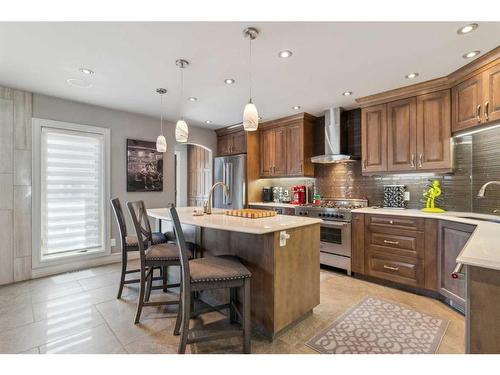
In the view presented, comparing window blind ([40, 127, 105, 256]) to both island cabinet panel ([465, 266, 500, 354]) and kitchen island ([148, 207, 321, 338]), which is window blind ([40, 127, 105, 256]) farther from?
island cabinet panel ([465, 266, 500, 354])

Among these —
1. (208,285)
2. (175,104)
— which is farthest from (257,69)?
(208,285)

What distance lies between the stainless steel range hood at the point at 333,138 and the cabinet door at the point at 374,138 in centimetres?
36

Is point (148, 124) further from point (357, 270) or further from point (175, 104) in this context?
point (357, 270)

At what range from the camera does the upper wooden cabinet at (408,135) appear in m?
2.92

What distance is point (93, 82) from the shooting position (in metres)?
2.93

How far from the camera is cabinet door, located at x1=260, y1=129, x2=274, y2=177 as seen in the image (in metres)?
4.81

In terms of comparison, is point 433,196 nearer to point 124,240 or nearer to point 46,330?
point 124,240

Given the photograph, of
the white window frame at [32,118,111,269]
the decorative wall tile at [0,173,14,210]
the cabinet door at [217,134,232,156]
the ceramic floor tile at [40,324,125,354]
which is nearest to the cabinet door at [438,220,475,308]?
the ceramic floor tile at [40,324,125,354]

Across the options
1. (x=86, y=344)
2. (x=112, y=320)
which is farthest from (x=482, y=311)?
(x=112, y=320)

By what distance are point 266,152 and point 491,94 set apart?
324cm

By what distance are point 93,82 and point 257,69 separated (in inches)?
77.2

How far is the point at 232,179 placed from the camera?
4.96 meters

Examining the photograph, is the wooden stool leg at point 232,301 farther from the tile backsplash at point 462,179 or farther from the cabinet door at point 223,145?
the cabinet door at point 223,145

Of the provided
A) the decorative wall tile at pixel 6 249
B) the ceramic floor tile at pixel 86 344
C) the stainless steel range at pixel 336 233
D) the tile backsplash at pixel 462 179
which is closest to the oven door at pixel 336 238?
the stainless steel range at pixel 336 233
